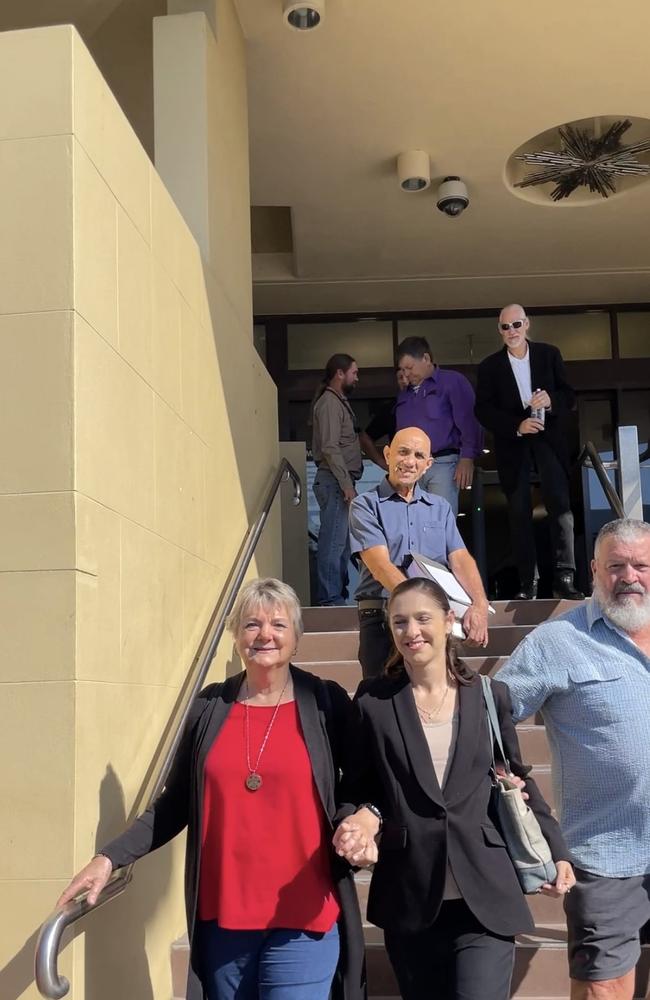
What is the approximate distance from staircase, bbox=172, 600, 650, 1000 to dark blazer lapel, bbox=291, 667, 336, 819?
1068 millimetres

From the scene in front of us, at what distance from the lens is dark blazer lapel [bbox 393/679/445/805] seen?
7.63ft

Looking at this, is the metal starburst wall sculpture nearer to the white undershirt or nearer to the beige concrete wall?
the white undershirt

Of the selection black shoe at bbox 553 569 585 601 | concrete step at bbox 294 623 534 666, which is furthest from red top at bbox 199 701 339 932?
black shoe at bbox 553 569 585 601

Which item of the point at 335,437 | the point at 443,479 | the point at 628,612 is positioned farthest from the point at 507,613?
the point at 628,612

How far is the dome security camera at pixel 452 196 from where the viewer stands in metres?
7.12

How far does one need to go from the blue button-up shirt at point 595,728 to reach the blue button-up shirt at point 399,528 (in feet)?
2.90

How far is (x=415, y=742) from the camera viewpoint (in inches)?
93.5

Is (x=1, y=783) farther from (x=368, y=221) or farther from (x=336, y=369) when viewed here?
(x=368, y=221)

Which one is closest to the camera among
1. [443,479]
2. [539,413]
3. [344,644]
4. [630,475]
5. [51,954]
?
[51,954]

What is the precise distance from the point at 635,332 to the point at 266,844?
790 cm

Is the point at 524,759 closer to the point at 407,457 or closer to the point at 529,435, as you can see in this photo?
the point at 407,457

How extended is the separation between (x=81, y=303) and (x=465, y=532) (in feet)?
25.5

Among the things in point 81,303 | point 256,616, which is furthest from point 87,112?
point 256,616

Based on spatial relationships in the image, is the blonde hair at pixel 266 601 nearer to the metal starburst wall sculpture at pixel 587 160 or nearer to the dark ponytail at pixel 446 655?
the dark ponytail at pixel 446 655
